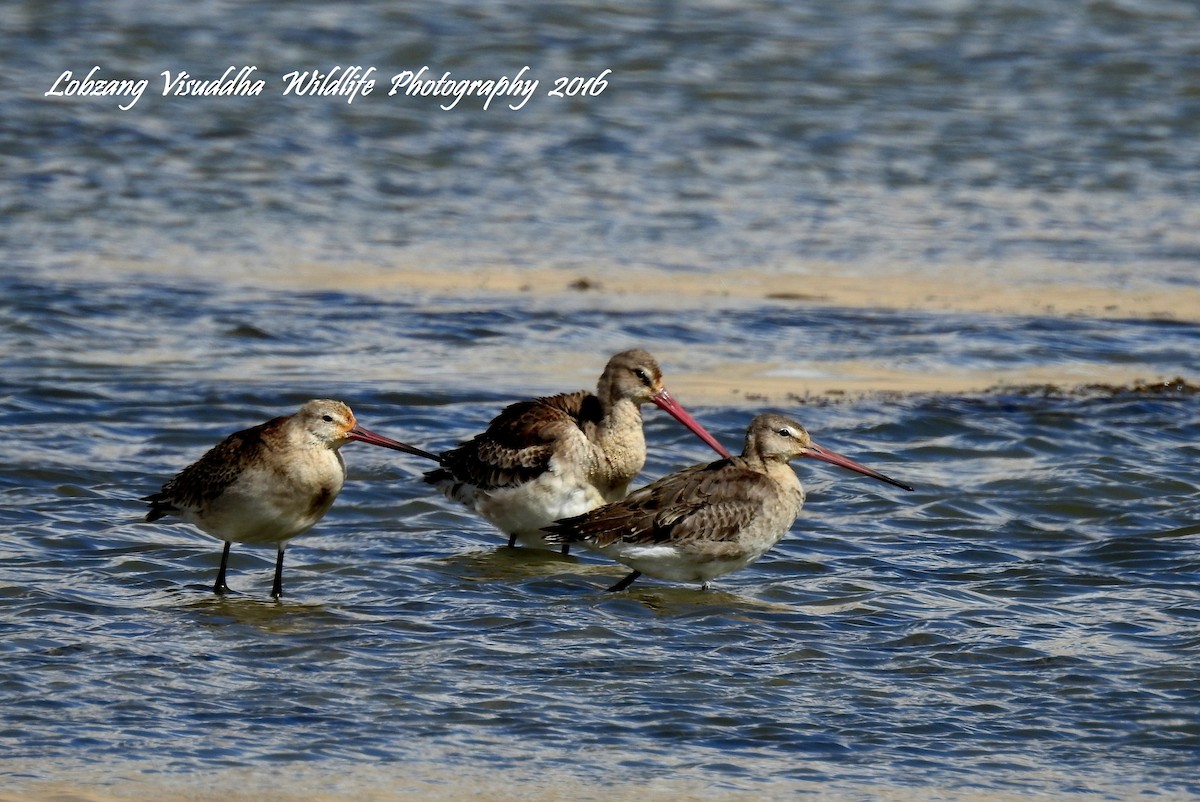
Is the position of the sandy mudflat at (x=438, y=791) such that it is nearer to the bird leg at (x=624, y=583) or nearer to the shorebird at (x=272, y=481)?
the shorebird at (x=272, y=481)

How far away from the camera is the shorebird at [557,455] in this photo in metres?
8.66

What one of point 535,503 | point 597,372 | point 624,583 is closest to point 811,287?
point 597,372

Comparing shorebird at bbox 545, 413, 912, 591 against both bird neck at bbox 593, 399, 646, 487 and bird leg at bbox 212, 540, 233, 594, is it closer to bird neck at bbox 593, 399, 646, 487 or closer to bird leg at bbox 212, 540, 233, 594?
bird neck at bbox 593, 399, 646, 487

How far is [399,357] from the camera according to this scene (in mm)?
11961

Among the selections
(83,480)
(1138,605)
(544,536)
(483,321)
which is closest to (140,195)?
(483,321)

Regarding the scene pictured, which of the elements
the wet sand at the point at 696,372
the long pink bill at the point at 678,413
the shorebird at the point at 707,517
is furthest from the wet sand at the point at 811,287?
the shorebird at the point at 707,517

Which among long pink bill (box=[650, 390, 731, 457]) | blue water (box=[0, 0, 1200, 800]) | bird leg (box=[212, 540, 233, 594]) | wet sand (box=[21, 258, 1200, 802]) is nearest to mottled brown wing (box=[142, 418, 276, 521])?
bird leg (box=[212, 540, 233, 594])

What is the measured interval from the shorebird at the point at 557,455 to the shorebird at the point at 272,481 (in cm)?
83

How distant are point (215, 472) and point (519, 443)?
1.49m

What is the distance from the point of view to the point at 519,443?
8.77 metres

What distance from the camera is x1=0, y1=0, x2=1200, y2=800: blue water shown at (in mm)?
6238

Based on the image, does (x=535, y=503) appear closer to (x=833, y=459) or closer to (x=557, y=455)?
(x=557, y=455)

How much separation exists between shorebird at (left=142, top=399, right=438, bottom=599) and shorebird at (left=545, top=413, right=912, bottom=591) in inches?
39.3

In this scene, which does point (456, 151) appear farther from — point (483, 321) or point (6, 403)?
point (6, 403)
